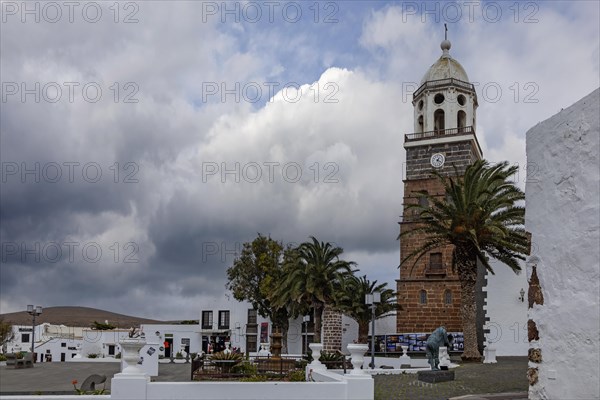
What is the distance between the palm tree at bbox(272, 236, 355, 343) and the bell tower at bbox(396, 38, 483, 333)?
15.5ft

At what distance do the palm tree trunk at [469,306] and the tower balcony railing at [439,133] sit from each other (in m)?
15.0

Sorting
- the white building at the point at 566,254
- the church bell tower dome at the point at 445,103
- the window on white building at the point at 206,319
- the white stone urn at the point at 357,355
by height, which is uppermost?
the church bell tower dome at the point at 445,103

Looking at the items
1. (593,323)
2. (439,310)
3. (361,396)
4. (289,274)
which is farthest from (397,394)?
(439,310)

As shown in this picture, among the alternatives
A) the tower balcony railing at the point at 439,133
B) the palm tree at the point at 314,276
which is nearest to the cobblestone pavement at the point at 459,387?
the palm tree at the point at 314,276

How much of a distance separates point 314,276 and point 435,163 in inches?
433

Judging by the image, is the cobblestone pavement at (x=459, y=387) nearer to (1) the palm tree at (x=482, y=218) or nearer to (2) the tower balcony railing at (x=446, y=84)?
(1) the palm tree at (x=482, y=218)

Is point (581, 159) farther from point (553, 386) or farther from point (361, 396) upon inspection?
point (361, 396)

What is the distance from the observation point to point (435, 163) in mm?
37406

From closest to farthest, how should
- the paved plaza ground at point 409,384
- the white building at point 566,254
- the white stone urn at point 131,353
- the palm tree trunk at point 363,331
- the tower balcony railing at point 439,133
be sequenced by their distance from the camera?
the white building at point 566,254, the white stone urn at point 131,353, the paved plaza ground at point 409,384, the palm tree trunk at point 363,331, the tower balcony railing at point 439,133

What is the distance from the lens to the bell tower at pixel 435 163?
115 ft

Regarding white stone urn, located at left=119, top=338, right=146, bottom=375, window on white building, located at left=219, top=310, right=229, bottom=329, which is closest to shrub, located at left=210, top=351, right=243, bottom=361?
white stone urn, located at left=119, top=338, right=146, bottom=375

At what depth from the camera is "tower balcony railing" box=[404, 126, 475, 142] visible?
36.9 m

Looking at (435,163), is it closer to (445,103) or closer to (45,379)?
(445,103)

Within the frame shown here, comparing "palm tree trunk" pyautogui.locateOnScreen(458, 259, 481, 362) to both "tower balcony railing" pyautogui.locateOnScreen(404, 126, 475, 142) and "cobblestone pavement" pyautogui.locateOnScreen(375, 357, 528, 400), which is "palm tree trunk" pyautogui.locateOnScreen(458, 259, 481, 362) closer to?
"cobblestone pavement" pyautogui.locateOnScreen(375, 357, 528, 400)
